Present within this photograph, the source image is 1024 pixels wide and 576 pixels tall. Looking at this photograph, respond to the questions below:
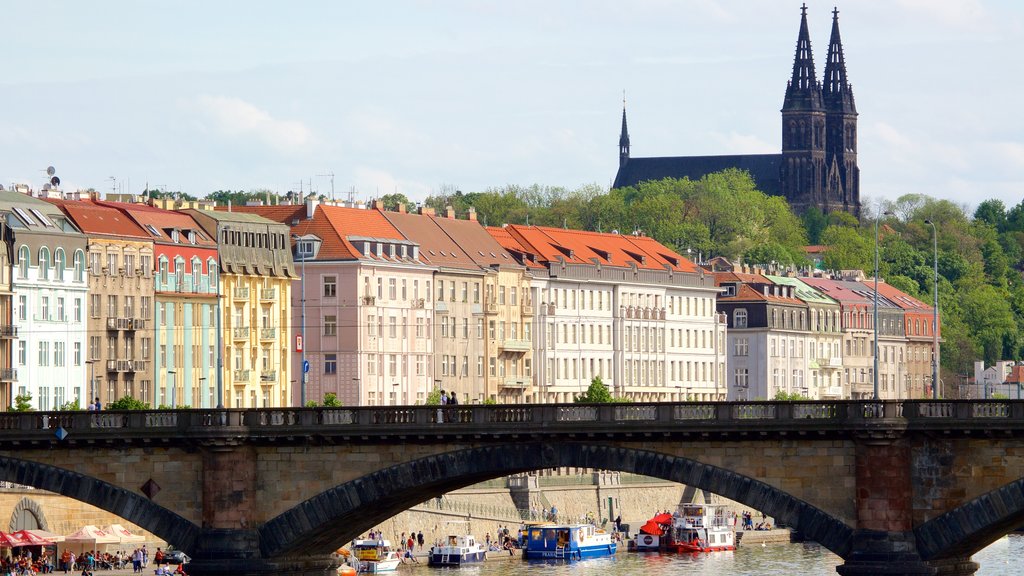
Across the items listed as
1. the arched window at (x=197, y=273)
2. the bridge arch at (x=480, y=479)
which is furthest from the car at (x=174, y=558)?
the arched window at (x=197, y=273)

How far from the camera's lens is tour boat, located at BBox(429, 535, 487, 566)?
138 metres

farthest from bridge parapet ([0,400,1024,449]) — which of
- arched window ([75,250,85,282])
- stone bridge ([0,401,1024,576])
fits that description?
arched window ([75,250,85,282])

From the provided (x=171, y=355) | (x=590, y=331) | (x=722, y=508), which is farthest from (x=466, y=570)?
(x=590, y=331)

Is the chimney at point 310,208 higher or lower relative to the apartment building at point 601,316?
higher

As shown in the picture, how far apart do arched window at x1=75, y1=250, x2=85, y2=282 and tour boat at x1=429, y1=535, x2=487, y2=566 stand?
20993mm

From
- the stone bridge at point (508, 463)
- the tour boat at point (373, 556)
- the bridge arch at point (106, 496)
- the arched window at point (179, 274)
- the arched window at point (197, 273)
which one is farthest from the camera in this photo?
the arched window at point (197, 273)

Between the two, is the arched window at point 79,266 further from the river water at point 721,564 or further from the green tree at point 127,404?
the river water at point 721,564

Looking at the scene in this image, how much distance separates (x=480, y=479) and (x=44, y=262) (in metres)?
48.2

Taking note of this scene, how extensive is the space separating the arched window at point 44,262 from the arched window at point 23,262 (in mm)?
955

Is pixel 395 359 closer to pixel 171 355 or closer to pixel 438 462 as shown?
pixel 171 355

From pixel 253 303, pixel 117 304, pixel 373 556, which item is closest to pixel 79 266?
pixel 117 304

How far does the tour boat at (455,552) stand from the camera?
5418 inches

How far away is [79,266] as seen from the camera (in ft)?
461

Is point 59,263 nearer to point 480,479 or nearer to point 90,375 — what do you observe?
point 90,375
